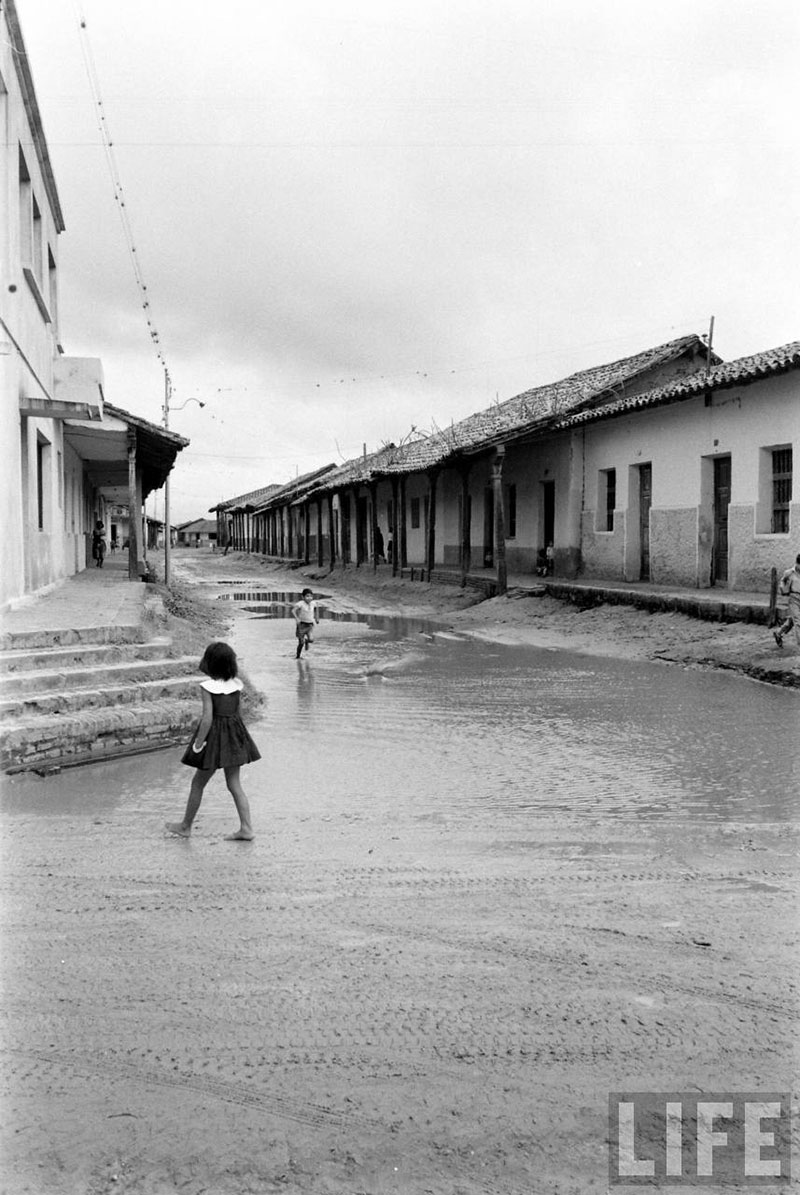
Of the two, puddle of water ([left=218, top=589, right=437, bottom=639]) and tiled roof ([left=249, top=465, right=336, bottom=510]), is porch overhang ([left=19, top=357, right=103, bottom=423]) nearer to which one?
puddle of water ([left=218, top=589, right=437, bottom=639])

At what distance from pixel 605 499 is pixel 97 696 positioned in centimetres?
1637

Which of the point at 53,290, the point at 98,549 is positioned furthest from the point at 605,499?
the point at 98,549

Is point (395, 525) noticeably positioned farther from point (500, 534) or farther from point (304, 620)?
point (304, 620)

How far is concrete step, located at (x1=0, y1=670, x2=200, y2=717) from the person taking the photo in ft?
22.1

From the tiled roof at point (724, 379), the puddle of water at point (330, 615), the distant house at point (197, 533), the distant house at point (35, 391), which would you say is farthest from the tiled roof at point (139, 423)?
the distant house at point (197, 533)

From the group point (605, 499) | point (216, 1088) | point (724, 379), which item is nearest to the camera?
point (216, 1088)

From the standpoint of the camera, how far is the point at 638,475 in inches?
803

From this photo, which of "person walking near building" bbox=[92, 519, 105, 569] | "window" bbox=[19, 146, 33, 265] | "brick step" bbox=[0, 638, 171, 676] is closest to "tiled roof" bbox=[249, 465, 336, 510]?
"person walking near building" bbox=[92, 519, 105, 569]

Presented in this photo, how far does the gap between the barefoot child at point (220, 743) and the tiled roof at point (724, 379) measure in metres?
11.8

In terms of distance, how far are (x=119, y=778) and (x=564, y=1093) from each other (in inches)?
165

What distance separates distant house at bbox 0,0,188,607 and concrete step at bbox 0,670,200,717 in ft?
9.10

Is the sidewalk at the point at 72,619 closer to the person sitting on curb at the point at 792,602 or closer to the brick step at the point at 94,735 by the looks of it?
the brick step at the point at 94,735

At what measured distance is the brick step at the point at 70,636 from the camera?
798cm

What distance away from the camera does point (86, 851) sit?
4711 mm
